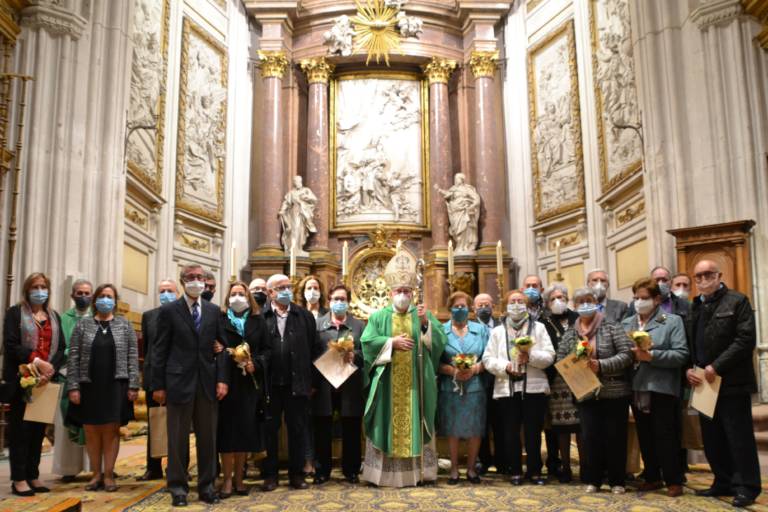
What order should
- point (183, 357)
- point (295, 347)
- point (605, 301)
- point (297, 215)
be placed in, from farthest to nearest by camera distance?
point (297, 215), point (605, 301), point (295, 347), point (183, 357)

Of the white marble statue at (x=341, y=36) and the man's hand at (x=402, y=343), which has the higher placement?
the white marble statue at (x=341, y=36)

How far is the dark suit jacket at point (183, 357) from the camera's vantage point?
4598 millimetres

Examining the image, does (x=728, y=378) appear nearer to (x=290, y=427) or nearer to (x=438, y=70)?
(x=290, y=427)

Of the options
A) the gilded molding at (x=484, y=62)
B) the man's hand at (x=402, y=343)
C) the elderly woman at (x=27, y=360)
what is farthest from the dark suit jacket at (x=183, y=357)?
the gilded molding at (x=484, y=62)

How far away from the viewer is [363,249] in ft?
42.9

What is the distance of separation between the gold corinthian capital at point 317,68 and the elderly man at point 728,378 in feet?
32.8

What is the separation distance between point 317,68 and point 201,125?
2538 mm

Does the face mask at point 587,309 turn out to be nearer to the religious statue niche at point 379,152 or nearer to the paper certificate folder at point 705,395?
the paper certificate folder at point 705,395

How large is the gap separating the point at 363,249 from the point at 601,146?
4.57 meters

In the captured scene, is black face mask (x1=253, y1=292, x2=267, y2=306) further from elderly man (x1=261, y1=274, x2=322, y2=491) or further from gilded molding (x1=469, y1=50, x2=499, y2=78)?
gilded molding (x1=469, y1=50, x2=499, y2=78)

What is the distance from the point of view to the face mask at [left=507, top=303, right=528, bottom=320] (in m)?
5.43

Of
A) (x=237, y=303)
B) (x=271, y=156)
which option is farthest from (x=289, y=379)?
(x=271, y=156)

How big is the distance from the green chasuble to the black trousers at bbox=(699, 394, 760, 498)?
75.6 inches

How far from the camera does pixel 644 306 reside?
16.2 feet
